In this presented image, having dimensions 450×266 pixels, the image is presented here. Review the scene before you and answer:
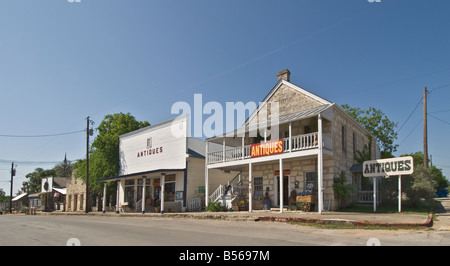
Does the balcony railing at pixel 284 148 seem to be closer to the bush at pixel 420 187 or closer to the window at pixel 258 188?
the window at pixel 258 188

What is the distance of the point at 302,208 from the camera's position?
1823 cm

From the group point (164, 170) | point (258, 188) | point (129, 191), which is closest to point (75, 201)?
point (129, 191)

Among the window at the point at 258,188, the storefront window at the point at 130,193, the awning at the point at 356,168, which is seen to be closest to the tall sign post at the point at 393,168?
the awning at the point at 356,168

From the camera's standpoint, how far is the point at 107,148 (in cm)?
3344

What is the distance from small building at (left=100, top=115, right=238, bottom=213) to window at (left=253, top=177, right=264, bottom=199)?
452cm

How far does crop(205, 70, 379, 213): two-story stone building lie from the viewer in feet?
60.8

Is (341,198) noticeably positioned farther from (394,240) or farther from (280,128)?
(394,240)

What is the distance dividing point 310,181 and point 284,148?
8.32 ft

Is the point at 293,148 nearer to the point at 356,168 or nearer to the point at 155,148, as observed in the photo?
the point at 356,168

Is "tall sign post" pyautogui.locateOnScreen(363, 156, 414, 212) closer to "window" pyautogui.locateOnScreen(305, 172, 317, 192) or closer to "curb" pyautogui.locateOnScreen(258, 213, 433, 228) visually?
"window" pyautogui.locateOnScreen(305, 172, 317, 192)

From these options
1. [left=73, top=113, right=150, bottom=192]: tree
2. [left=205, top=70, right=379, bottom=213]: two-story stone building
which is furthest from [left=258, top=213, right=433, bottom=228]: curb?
[left=73, top=113, right=150, bottom=192]: tree

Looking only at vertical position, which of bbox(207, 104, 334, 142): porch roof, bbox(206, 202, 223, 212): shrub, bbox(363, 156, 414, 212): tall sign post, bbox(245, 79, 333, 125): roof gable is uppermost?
bbox(245, 79, 333, 125): roof gable

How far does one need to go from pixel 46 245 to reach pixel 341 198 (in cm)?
1524
